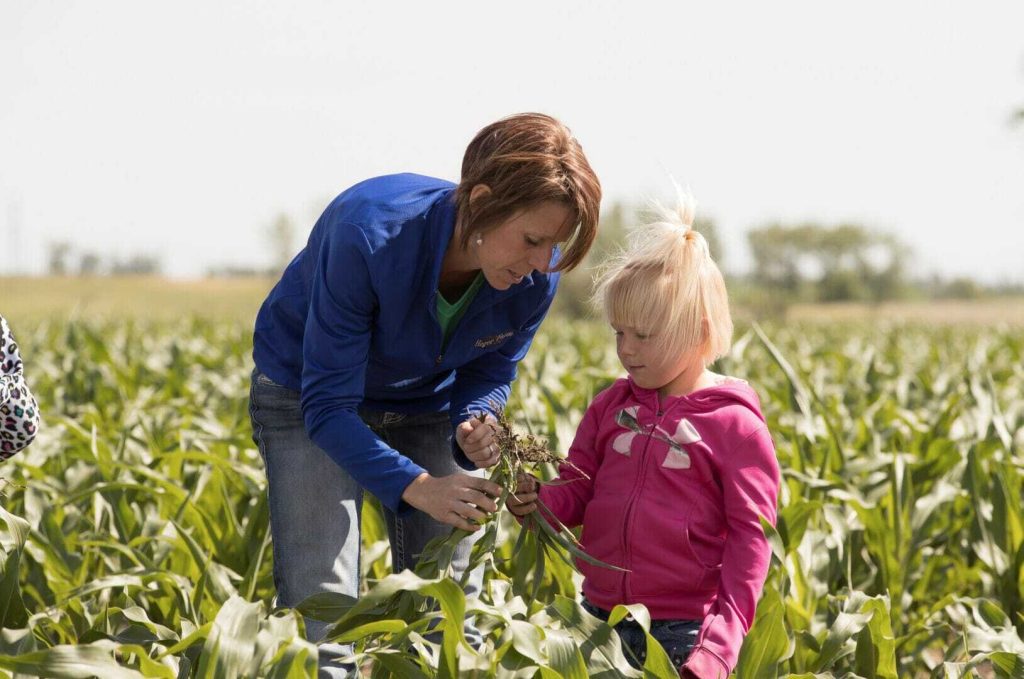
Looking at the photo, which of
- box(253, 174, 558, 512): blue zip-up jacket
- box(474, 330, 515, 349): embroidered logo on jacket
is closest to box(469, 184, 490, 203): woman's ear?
box(253, 174, 558, 512): blue zip-up jacket

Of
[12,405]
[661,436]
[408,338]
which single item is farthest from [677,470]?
[12,405]

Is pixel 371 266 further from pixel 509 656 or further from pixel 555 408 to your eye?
pixel 555 408

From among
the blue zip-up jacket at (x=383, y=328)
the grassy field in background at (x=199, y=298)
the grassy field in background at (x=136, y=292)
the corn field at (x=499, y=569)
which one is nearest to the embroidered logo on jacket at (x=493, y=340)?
the blue zip-up jacket at (x=383, y=328)

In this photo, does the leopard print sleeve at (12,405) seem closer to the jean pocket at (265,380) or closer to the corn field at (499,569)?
the corn field at (499,569)

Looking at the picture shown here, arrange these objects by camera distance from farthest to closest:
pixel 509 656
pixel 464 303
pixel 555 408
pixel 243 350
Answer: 1. pixel 243 350
2. pixel 555 408
3. pixel 464 303
4. pixel 509 656

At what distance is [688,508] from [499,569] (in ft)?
2.82

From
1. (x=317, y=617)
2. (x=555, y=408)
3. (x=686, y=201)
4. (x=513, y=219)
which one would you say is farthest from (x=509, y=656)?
(x=555, y=408)

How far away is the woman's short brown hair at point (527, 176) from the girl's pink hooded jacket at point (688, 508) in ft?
1.26

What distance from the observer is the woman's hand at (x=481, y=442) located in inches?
87.3

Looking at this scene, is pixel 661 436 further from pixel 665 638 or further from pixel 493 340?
pixel 493 340

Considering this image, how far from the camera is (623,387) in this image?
2328 mm

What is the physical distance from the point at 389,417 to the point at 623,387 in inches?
22.6

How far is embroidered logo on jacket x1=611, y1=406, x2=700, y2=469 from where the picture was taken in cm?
213

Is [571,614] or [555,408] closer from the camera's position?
[571,614]
